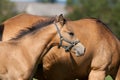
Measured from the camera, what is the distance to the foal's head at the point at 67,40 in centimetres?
883

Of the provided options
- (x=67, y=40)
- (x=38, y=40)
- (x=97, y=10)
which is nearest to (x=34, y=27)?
(x=38, y=40)

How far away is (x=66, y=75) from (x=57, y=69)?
0.30 metres

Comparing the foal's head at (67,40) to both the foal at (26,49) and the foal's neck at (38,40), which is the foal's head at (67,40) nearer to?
the foal at (26,49)

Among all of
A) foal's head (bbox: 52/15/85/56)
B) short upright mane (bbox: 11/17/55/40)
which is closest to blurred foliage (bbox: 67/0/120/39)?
short upright mane (bbox: 11/17/55/40)

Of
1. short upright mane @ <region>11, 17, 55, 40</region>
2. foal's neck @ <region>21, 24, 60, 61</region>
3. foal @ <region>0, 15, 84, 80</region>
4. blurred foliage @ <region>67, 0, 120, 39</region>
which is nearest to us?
foal @ <region>0, 15, 84, 80</region>

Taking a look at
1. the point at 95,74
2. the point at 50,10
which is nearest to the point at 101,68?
the point at 95,74

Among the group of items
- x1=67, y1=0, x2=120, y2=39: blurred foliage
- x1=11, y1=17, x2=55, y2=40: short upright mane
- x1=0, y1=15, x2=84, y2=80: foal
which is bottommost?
x1=67, y1=0, x2=120, y2=39: blurred foliage

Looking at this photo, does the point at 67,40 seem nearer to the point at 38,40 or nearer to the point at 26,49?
the point at 38,40

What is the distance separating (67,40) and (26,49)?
74 centimetres

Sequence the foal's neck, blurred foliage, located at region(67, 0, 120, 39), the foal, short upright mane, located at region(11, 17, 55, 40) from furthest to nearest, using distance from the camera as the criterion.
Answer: blurred foliage, located at region(67, 0, 120, 39)
short upright mane, located at region(11, 17, 55, 40)
the foal's neck
the foal

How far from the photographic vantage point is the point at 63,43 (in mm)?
8875

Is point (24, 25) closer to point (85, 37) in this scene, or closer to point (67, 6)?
point (85, 37)

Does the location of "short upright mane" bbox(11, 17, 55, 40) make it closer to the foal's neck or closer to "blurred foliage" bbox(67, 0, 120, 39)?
the foal's neck

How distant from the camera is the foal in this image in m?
8.55
